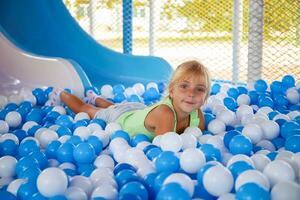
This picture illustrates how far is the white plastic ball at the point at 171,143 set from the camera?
1313mm

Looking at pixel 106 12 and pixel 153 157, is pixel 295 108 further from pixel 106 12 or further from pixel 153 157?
pixel 106 12

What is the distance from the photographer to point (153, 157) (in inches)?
50.5

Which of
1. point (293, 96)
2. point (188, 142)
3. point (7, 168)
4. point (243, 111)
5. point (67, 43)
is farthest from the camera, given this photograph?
point (67, 43)

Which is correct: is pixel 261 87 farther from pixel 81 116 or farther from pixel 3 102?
pixel 3 102

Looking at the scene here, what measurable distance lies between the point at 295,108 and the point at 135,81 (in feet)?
3.68

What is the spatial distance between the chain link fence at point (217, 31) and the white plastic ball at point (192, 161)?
5.55 feet

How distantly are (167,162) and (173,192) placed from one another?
0.25 meters

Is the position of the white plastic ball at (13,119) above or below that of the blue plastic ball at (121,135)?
below

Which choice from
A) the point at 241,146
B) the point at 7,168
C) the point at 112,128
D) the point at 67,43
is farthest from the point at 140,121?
the point at 67,43

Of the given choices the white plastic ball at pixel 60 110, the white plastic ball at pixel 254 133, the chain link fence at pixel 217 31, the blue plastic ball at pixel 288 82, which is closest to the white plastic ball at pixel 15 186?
the white plastic ball at pixel 254 133

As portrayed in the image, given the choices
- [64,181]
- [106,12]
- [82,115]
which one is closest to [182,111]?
[82,115]

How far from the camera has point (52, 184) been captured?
3.31ft

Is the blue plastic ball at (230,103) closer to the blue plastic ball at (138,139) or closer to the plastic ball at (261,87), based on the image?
the plastic ball at (261,87)

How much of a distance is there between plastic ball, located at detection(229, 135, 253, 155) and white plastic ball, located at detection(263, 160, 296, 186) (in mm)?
263
